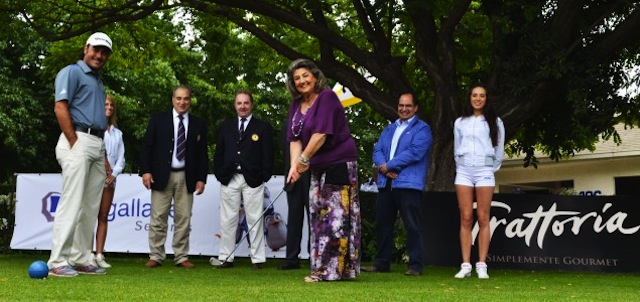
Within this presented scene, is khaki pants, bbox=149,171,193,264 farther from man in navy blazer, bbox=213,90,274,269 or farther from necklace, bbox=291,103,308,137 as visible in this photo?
necklace, bbox=291,103,308,137

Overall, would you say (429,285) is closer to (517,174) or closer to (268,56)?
(268,56)

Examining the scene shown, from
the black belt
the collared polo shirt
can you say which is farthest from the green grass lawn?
the collared polo shirt

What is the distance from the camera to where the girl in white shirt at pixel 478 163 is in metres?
8.88

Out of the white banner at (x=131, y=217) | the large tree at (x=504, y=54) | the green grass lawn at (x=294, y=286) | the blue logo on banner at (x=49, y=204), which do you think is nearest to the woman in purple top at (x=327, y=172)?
the green grass lawn at (x=294, y=286)

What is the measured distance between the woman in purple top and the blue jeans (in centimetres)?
160

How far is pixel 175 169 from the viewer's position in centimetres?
1016

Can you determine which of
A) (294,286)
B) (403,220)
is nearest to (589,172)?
(403,220)

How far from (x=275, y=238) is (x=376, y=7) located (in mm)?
3145

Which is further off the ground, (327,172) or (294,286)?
(327,172)

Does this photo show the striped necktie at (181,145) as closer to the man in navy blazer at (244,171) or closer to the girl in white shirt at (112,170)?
the man in navy blazer at (244,171)

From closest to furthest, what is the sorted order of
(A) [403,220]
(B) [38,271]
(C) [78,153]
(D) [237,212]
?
(B) [38,271] → (C) [78,153] → (A) [403,220] → (D) [237,212]

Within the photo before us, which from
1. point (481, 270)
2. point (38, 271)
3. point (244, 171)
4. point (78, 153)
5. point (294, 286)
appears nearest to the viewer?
point (294, 286)

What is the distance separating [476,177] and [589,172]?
63.7 feet

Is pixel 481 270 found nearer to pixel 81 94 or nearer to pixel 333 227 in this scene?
pixel 333 227
